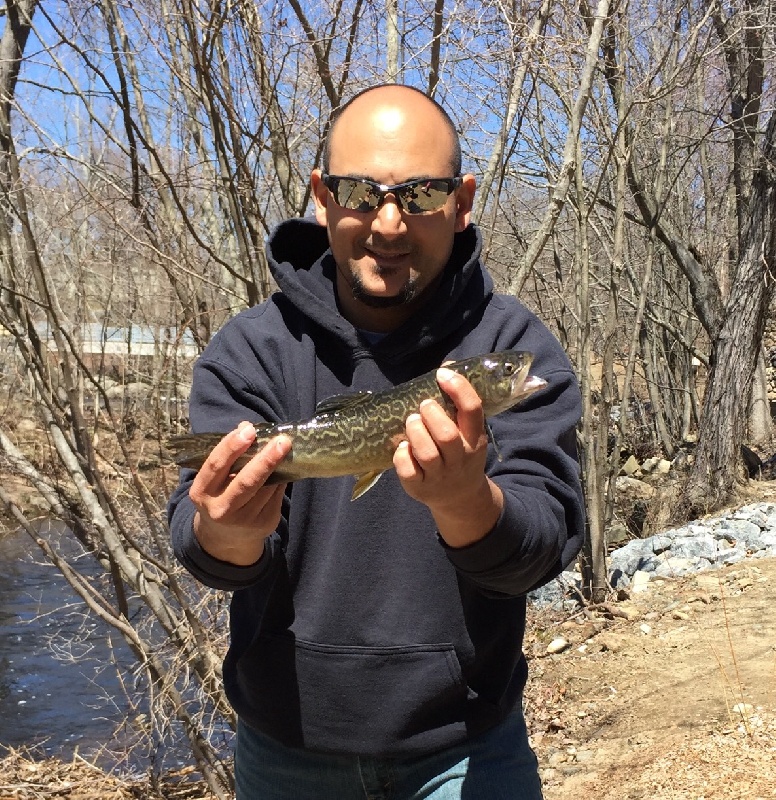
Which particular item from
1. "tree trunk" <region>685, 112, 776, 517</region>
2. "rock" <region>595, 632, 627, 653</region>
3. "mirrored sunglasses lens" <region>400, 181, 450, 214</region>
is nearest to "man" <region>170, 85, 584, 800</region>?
"mirrored sunglasses lens" <region>400, 181, 450, 214</region>

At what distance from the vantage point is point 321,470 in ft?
7.55

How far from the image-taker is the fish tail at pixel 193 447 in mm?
2301

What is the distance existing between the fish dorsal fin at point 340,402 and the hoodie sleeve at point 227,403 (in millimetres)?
228

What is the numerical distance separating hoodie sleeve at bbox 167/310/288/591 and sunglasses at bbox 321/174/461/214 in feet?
1.61

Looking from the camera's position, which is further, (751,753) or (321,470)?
(751,753)

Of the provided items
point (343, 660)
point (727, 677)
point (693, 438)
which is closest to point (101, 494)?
point (343, 660)

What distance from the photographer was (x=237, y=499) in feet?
6.98

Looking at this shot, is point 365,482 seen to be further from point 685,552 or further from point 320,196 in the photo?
point 685,552

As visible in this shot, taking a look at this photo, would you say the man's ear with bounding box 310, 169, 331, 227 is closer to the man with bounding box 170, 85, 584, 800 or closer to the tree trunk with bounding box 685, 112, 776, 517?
the man with bounding box 170, 85, 584, 800

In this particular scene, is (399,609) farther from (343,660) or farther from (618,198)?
(618,198)

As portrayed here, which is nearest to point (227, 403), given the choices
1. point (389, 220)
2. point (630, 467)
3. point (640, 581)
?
point (389, 220)

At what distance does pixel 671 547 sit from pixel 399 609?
9.25 metres

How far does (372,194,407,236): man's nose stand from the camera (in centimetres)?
249

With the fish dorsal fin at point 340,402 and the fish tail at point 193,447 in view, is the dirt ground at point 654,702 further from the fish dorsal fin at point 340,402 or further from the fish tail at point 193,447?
the fish tail at point 193,447
